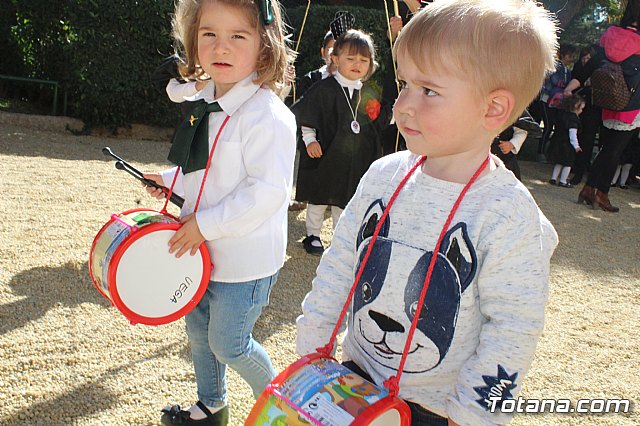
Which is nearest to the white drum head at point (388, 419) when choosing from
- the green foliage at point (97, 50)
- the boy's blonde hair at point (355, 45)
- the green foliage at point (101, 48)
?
the boy's blonde hair at point (355, 45)

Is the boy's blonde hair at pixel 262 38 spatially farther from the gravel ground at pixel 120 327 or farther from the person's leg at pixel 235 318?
the gravel ground at pixel 120 327

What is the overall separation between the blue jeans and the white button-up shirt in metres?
0.05

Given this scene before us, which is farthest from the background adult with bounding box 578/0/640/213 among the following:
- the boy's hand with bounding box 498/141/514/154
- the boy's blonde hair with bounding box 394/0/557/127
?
the boy's blonde hair with bounding box 394/0/557/127

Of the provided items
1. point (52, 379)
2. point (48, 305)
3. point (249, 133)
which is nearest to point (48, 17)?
point (48, 305)

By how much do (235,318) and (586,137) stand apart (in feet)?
23.9

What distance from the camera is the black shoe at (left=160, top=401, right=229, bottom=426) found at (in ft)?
6.75

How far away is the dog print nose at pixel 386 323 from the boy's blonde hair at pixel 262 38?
0.89 metres

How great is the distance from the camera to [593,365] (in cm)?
302

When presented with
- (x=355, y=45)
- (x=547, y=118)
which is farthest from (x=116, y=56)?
(x=547, y=118)

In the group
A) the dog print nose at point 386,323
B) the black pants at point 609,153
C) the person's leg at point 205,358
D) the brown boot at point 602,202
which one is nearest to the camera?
the dog print nose at point 386,323

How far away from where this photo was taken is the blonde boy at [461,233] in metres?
1.15

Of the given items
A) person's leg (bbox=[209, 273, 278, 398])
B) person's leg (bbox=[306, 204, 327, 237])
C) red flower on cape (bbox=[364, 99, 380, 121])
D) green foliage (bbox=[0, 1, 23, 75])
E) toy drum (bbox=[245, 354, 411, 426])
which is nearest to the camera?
toy drum (bbox=[245, 354, 411, 426])

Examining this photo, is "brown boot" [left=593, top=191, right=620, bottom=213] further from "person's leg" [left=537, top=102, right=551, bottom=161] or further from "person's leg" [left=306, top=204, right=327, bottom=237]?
"person's leg" [left=306, top=204, right=327, bottom=237]

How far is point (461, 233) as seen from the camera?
1.22m
